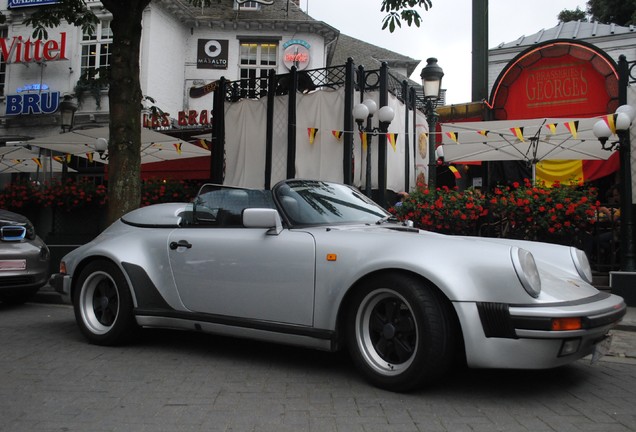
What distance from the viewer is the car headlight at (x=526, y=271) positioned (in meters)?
2.83

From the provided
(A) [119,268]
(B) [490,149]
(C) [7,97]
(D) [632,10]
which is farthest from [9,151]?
(D) [632,10]

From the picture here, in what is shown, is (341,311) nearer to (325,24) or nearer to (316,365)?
(316,365)

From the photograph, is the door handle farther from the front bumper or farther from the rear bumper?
the front bumper

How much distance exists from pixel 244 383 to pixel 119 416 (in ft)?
2.71

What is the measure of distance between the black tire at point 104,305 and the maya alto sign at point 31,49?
17036 millimetres

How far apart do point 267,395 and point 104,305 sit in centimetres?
206

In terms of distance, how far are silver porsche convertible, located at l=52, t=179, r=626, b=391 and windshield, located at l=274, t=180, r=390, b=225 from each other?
1 centimetres

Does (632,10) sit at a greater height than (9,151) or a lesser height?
greater

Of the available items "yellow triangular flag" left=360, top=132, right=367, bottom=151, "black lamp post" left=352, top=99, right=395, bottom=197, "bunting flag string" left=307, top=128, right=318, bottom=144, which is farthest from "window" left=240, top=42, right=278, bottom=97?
"black lamp post" left=352, top=99, right=395, bottom=197

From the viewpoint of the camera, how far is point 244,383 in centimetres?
337

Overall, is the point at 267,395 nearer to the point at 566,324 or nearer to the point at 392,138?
the point at 566,324

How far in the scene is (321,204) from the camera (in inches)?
155

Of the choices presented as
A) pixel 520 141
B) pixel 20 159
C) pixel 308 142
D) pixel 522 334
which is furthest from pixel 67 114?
pixel 522 334

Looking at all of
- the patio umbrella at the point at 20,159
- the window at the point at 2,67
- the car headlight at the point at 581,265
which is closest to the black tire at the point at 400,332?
the car headlight at the point at 581,265
